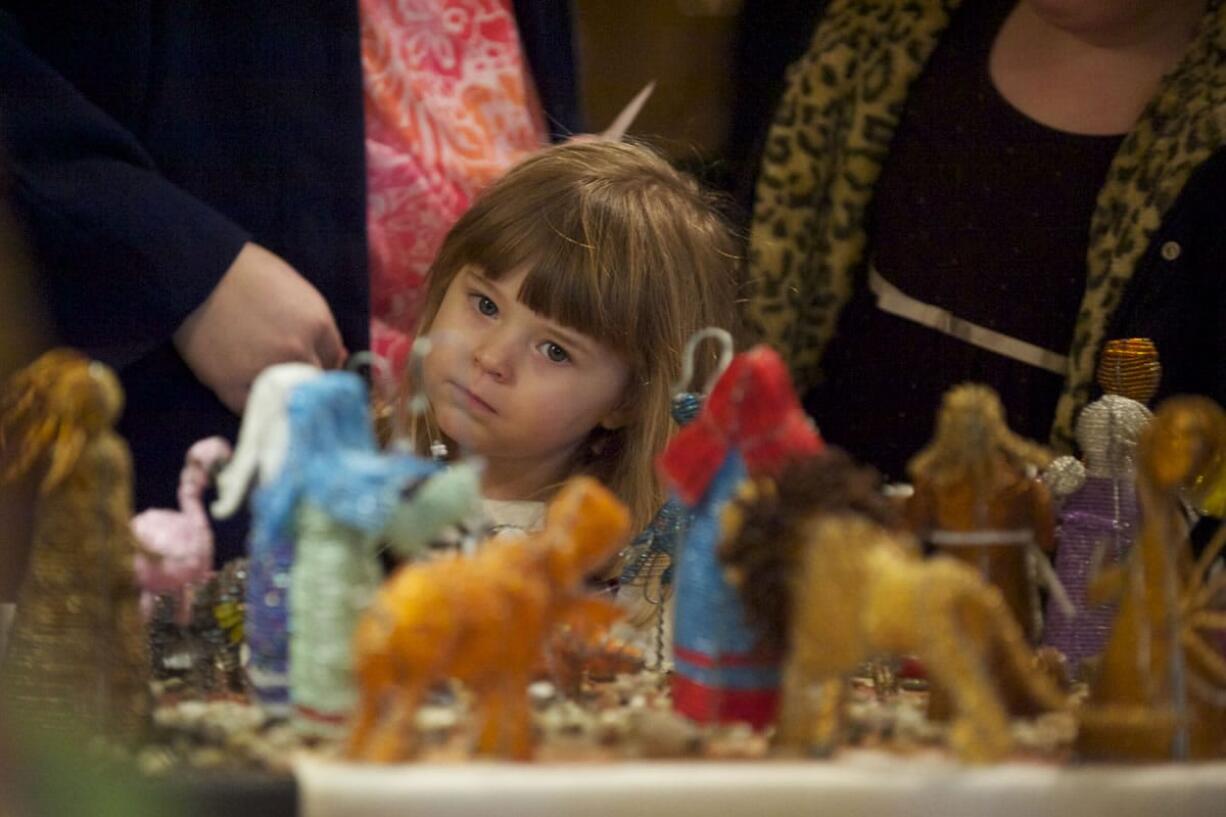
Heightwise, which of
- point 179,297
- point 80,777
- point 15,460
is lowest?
point 80,777

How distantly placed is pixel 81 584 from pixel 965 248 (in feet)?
3.24

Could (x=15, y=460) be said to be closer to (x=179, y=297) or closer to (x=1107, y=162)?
(x=179, y=297)

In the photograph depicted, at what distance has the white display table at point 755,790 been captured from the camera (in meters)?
0.81

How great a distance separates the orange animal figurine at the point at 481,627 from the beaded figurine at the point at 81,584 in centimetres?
16

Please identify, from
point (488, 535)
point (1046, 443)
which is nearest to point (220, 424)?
point (488, 535)

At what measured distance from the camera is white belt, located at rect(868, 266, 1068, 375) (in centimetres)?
149

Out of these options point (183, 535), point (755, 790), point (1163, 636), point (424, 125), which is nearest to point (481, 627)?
point (755, 790)

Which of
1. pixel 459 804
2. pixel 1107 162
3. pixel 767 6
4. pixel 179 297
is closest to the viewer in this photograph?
pixel 459 804

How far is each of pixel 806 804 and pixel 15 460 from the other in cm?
56

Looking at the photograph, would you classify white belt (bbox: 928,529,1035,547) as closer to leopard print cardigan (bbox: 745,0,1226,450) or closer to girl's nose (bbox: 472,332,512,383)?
girl's nose (bbox: 472,332,512,383)

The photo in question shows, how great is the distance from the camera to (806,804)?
83 cm

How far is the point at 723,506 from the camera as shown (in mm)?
940

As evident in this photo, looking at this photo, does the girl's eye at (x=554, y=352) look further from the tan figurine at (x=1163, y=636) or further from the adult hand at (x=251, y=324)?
the tan figurine at (x=1163, y=636)

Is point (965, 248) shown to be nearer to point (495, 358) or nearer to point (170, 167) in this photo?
point (495, 358)
